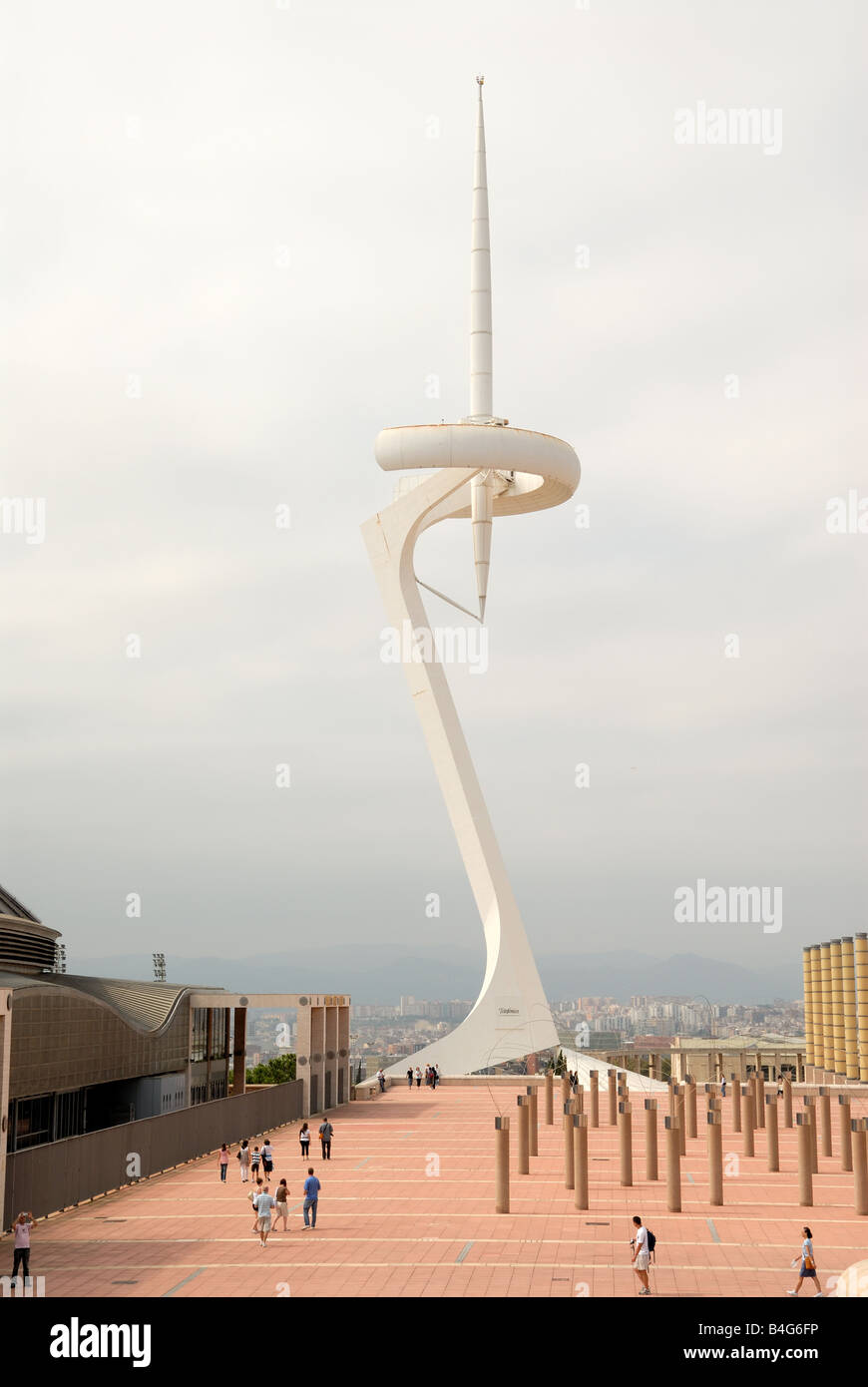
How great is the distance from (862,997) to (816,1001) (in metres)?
7.28

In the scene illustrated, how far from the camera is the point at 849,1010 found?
41969mm

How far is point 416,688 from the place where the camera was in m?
40.6

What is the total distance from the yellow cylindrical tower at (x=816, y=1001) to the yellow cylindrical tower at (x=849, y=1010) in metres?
4.40

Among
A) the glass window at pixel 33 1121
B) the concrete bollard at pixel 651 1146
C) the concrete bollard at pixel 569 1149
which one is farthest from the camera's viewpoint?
the glass window at pixel 33 1121

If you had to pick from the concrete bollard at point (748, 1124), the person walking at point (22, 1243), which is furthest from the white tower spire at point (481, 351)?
the person walking at point (22, 1243)

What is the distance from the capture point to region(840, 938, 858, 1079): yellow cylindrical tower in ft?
137

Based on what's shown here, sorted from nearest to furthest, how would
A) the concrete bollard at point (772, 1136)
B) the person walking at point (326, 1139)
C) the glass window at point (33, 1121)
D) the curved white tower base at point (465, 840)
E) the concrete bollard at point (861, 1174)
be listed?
the concrete bollard at point (861, 1174), the glass window at point (33, 1121), the concrete bollard at point (772, 1136), the person walking at point (326, 1139), the curved white tower base at point (465, 840)

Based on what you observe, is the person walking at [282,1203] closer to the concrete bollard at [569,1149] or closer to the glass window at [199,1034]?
the concrete bollard at [569,1149]

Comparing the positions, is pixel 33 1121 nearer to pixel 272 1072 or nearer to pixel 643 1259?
pixel 643 1259

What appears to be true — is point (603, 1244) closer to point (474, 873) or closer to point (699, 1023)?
point (474, 873)

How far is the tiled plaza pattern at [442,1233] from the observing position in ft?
47.8

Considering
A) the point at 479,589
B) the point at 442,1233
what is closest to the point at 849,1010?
the point at 479,589
